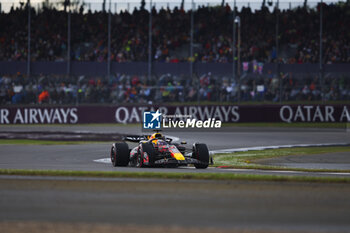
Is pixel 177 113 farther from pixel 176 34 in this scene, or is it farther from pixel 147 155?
pixel 147 155

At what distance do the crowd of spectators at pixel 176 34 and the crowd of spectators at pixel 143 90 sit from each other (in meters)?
7.14

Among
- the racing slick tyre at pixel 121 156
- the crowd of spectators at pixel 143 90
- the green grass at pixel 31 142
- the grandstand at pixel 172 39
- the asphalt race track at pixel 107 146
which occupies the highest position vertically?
the grandstand at pixel 172 39

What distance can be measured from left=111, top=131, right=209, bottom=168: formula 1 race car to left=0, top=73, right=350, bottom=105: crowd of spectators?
17144 mm

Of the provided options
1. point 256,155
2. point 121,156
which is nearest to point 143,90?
point 256,155

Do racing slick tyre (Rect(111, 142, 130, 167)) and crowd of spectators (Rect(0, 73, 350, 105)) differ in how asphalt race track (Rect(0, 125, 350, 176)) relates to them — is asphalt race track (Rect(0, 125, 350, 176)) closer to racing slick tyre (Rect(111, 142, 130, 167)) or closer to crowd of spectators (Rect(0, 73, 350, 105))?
racing slick tyre (Rect(111, 142, 130, 167))

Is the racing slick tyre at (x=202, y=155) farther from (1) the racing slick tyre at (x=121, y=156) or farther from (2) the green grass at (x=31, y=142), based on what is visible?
(2) the green grass at (x=31, y=142)

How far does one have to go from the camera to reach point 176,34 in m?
40.1

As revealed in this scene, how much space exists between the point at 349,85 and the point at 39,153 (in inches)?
702

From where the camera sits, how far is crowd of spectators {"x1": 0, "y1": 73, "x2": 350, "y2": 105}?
30594mm

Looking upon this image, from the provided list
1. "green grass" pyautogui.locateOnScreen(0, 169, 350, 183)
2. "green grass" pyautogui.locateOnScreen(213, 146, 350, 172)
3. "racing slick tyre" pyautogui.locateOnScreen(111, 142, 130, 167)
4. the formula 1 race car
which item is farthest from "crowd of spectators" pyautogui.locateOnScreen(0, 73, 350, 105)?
"green grass" pyautogui.locateOnScreen(0, 169, 350, 183)

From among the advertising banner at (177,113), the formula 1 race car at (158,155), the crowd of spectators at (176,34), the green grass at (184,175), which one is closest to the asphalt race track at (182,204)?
the green grass at (184,175)

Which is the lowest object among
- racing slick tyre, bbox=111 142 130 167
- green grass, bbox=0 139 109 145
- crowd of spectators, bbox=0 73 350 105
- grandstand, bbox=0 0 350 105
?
green grass, bbox=0 139 109 145

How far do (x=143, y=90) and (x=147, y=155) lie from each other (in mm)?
18515

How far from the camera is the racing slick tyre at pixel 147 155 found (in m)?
13.0
